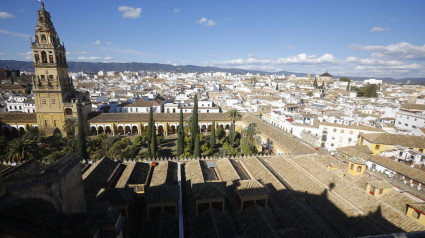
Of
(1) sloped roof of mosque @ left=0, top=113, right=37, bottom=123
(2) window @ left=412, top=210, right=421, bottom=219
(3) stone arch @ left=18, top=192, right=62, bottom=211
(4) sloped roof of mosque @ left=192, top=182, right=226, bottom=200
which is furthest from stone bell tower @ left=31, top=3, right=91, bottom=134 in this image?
(2) window @ left=412, top=210, right=421, bottom=219

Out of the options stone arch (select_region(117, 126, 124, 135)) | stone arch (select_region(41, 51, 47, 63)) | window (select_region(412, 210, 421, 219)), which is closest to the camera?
window (select_region(412, 210, 421, 219))

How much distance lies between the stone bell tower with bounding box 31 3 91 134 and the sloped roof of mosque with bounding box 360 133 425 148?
2085 inches

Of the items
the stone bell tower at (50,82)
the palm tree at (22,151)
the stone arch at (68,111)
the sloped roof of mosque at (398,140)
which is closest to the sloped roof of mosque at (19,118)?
the stone bell tower at (50,82)

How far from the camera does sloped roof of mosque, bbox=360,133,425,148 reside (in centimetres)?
3144

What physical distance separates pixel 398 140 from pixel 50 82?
59749 mm

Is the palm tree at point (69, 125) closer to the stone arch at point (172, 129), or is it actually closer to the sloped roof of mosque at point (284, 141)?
the stone arch at point (172, 129)

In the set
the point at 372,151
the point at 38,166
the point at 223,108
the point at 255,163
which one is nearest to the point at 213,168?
the point at 255,163

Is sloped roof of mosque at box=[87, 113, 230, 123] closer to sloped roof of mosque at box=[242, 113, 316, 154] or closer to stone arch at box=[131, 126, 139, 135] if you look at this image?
stone arch at box=[131, 126, 139, 135]

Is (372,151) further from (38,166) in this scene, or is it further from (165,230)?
(38,166)

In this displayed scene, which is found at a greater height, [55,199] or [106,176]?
[55,199]

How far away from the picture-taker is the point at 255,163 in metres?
25.2

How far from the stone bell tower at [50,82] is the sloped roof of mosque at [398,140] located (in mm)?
52954

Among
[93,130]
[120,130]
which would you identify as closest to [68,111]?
[93,130]

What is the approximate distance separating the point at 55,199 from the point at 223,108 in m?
59.3
